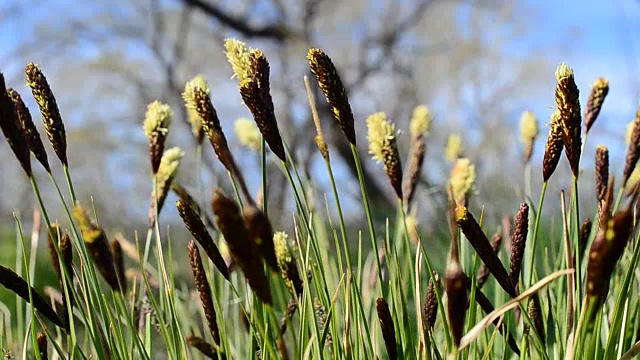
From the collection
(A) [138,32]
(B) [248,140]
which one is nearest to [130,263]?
(B) [248,140]

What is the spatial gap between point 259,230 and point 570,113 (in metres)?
0.27

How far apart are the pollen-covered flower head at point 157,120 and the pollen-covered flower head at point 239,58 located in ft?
0.57

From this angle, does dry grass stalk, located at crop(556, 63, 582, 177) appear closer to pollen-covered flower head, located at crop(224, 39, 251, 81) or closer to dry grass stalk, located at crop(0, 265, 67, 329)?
pollen-covered flower head, located at crop(224, 39, 251, 81)

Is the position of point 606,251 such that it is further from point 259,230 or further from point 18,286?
point 18,286

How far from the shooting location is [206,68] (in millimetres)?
12883

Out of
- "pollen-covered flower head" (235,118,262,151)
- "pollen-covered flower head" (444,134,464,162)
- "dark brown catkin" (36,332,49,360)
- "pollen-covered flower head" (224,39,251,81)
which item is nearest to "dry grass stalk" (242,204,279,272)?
"pollen-covered flower head" (224,39,251,81)

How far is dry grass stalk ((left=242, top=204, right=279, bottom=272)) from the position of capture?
36 cm

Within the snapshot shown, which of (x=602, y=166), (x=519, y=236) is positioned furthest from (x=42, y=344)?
(x=602, y=166)

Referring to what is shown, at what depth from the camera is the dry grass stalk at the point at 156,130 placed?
Answer: 2.32ft

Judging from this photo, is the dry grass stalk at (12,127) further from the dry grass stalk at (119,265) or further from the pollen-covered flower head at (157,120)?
the pollen-covered flower head at (157,120)

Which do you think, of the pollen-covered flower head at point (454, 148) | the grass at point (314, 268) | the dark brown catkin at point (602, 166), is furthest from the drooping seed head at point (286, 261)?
the pollen-covered flower head at point (454, 148)

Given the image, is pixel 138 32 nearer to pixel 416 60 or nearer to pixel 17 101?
pixel 416 60

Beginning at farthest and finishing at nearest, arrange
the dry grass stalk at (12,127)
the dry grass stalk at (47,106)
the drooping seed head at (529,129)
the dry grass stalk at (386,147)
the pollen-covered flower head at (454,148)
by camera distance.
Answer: the pollen-covered flower head at (454,148) < the drooping seed head at (529,129) < the dry grass stalk at (386,147) < the dry grass stalk at (47,106) < the dry grass stalk at (12,127)

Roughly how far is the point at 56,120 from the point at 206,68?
12.6 m
